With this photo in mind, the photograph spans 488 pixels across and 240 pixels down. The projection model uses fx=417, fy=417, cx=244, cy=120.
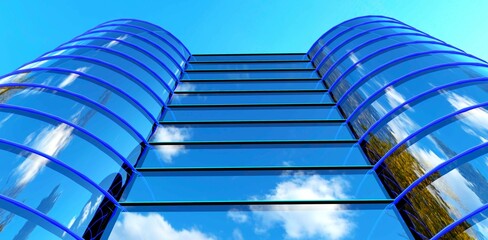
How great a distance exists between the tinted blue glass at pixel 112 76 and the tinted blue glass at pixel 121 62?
1.66 ft

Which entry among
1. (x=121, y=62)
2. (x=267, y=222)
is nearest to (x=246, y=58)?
(x=121, y=62)

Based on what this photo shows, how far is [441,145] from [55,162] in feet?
25.7

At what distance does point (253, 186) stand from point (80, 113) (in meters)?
4.52

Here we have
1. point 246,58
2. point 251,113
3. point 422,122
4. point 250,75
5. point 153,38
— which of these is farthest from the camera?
point 246,58

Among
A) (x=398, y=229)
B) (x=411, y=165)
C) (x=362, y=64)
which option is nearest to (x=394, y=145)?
(x=411, y=165)

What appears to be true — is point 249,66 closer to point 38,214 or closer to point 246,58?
point 246,58

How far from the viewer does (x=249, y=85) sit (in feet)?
53.7

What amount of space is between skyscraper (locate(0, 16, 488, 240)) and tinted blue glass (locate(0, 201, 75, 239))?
2cm

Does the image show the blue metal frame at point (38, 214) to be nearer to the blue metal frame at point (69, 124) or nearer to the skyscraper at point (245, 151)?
the skyscraper at point (245, 151)

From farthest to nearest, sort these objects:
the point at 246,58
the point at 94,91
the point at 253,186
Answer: the point at 246,58 → the point at 94,91 → the point at 253,186

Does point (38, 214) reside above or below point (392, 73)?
below

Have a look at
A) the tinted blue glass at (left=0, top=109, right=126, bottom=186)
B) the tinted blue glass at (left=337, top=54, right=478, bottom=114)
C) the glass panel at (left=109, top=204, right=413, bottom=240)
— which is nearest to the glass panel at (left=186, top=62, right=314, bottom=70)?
the tinted blue glass at (left=337, top=54, right=478, bottom=114)

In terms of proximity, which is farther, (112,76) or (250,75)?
(250,75)

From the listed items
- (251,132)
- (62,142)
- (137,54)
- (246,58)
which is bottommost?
(62,142)
